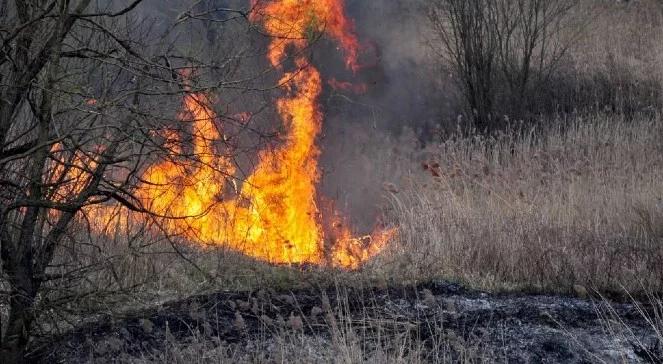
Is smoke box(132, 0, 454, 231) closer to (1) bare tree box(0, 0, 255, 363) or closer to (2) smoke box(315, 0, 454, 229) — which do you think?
(2) smoke box(315, 0, 454, 229)

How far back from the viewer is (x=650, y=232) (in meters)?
7.76

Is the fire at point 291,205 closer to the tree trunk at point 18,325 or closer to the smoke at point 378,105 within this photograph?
the smoke at point 378,105

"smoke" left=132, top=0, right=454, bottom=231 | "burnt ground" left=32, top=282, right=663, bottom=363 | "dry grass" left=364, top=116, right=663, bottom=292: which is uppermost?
"smoke" left=132, top=0, right=454, bottom=231

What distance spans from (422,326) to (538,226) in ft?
8.83

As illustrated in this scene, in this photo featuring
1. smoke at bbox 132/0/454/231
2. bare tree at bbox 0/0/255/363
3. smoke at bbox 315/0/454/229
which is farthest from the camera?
smoke at bbox 315/0/454/229

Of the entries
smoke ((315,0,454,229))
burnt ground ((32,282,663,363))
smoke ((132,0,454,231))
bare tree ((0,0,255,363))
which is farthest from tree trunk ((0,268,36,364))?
smoke ((315,0,454,229))

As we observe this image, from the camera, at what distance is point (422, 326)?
5707 millimetres

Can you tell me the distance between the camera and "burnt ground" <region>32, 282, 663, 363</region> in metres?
5.04

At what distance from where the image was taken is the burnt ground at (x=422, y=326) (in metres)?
5.04

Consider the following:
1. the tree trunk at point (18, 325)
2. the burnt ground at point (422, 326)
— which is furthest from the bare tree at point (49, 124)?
the burnt ground at point (422, 326)

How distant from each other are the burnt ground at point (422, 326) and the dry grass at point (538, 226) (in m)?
0.58

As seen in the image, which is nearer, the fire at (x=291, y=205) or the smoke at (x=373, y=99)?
the fire at (x=291, y=205)

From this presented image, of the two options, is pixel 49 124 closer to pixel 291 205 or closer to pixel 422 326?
pixel 422 326

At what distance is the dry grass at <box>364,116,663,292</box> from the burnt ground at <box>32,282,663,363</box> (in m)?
0.58
